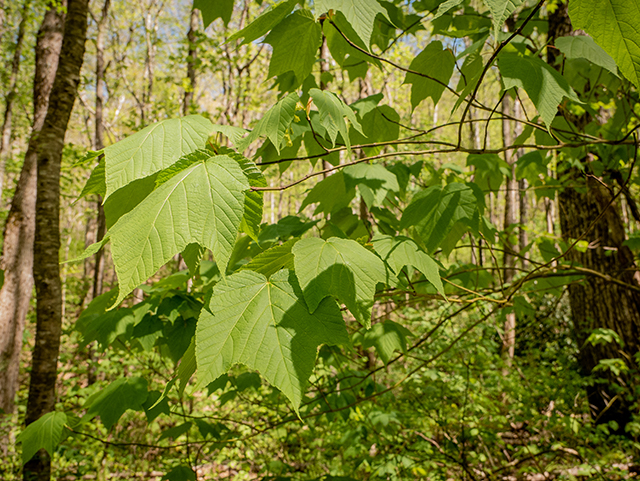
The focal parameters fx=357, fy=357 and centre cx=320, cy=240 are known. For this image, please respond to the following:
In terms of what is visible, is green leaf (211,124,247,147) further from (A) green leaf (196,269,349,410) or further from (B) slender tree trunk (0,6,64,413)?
(B) slender tree trunk (0,6,64,413)

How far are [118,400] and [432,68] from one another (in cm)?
218

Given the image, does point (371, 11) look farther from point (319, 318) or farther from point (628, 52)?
point (319, 318)

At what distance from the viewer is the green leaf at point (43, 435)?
1807mm

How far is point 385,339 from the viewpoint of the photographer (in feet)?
6.23

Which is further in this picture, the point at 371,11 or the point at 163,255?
the point at 371,11

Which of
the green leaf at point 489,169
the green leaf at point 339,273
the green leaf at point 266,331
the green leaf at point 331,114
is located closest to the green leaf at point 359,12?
the green leaf at point 331,114

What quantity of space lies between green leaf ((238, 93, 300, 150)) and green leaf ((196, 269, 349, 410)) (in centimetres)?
41

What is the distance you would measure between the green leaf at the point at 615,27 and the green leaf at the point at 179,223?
0.72 m

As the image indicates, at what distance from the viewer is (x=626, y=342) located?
12.0ft

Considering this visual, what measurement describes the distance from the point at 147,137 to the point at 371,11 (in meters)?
0.64

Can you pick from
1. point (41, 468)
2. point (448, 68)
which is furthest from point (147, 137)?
point (41, 468)

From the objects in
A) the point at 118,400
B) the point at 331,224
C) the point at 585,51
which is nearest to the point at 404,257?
the point at 331,224

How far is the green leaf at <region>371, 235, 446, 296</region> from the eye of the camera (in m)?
1.09

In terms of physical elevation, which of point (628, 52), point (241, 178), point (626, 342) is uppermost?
point (628, 52)
